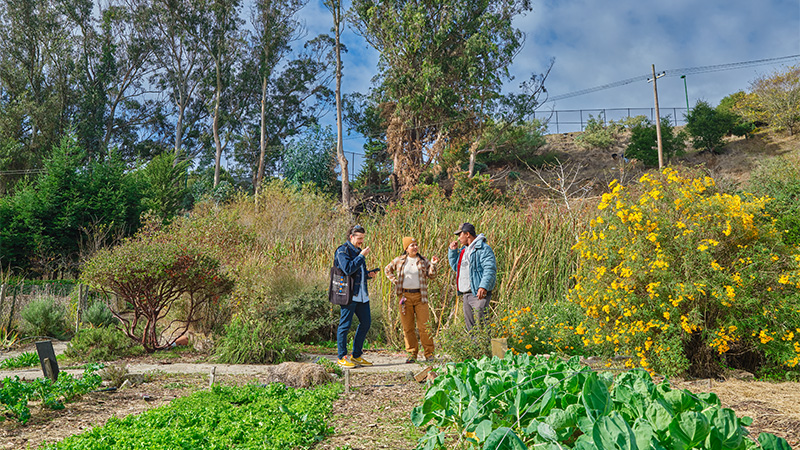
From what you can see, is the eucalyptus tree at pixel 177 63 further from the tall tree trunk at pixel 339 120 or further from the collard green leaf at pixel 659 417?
the collard green leaf at pixel 659 417

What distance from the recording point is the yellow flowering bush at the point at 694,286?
4352 millimetres

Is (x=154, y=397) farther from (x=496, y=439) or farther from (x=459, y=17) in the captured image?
(x=459, y=17)

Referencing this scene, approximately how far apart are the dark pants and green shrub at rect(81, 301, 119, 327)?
20.4 feet

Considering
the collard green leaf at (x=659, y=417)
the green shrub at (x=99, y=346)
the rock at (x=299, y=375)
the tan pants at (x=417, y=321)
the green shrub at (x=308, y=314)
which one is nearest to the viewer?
the collard green leaf at (x=659, y=417)

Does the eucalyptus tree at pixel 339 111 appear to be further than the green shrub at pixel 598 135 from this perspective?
No

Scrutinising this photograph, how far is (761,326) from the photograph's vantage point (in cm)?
441

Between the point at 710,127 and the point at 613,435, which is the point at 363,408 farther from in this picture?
the point at 710,127

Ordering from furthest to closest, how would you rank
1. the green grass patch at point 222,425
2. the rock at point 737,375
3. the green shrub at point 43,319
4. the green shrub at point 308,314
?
1. the green shrub at point 43,319
2. the green shrub at point 308,314
3. the rock at point 737,375
4. the green grass patch at point 222,425

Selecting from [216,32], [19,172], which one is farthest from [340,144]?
[19,172]

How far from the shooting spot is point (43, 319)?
827 centimetres

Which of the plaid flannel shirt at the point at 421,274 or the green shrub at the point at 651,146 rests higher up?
the green shrub at the point at 651,146

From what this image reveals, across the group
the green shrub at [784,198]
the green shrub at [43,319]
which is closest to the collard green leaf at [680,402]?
the green shrub at [784,198]

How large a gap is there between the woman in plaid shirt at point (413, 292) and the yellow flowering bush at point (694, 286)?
1.60 meters

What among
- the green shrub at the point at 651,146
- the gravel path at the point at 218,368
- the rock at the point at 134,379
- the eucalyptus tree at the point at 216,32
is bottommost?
the gravel path at the point at 218,368
